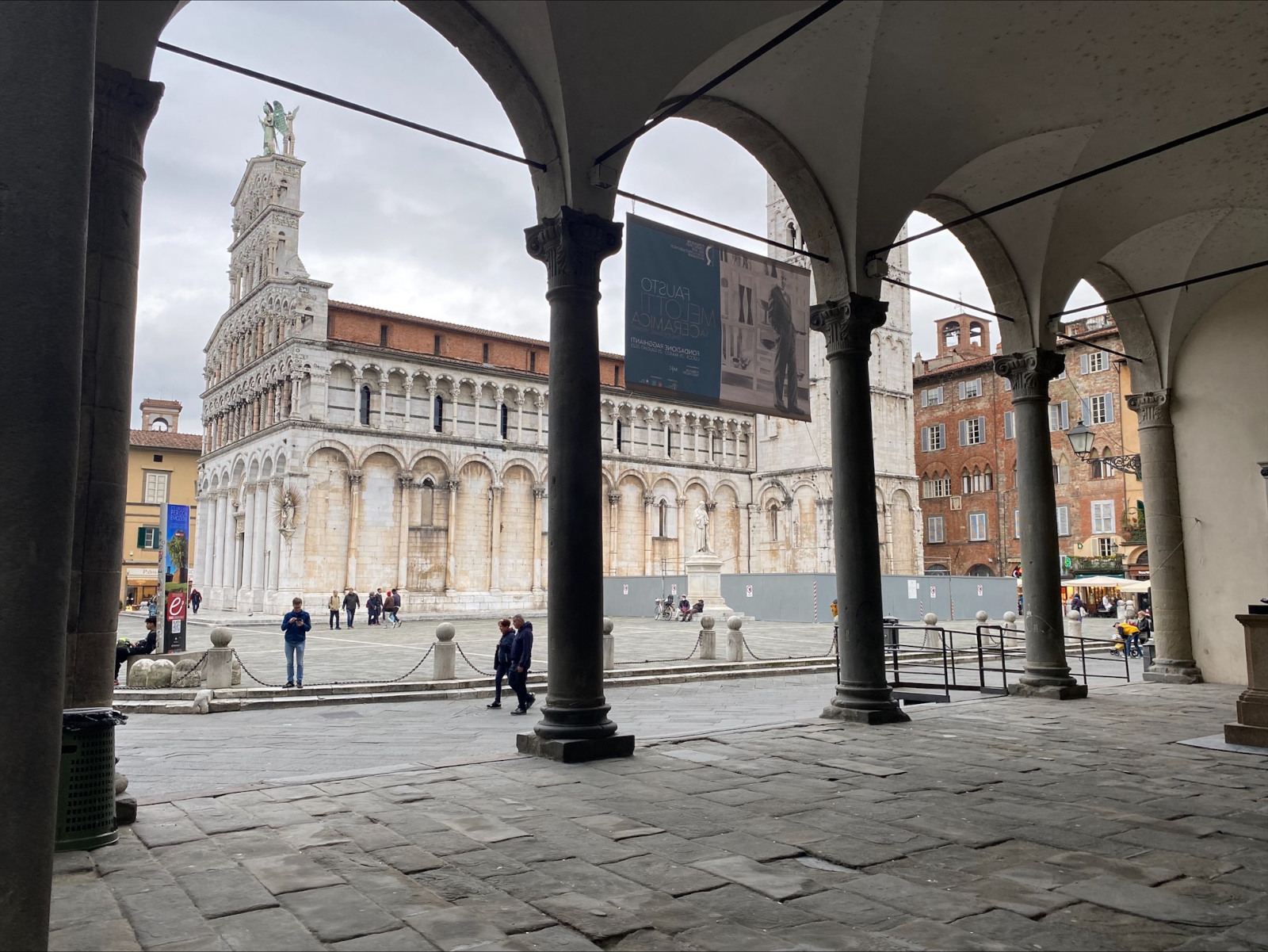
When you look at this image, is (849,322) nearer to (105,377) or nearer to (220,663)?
(105,377)

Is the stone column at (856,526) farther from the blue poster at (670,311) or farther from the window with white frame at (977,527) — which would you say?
the window with white frame at (977,527)

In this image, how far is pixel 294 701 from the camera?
1241 cm

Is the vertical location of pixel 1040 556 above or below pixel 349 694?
above

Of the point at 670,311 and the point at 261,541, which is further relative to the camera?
the point at 261,541

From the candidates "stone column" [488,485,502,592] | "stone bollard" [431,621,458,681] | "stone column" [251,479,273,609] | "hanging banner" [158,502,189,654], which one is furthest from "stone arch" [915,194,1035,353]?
"stone column" [251,479,273,609]

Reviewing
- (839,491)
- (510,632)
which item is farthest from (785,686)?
(839,491)

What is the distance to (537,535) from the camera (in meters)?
40.2

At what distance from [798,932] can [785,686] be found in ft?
38.7

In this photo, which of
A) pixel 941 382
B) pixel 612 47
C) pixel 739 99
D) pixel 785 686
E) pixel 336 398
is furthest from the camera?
pixel 941 382

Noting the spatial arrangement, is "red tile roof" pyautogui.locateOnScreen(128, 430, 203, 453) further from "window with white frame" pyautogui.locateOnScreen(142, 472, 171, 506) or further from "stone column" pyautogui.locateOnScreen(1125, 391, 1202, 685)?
"stone column" pyautogui.locateOnScreen(1125, 391, 1202, 685)

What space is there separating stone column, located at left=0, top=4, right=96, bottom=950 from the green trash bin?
7.53 ft

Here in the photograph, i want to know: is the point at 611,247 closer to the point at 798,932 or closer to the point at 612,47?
the point at 612,47

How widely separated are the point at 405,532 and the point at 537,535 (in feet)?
19.8

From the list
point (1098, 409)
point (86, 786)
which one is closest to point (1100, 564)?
point (1098, 409)
